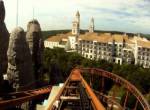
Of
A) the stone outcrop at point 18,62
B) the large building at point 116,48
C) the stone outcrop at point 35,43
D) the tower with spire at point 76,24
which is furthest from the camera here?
the tower with spire at point 76,24

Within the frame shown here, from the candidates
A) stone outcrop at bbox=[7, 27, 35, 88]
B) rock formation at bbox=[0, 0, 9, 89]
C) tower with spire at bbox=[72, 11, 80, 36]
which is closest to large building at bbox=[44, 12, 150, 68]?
tower with spire at bbox=[72, 11, 80, 36]

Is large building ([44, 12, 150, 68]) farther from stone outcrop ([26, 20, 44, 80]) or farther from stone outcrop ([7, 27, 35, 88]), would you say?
stone outcrop ([7, 27, 35, 88])

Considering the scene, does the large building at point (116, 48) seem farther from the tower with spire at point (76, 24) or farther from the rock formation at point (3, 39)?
the rock formation at point (3, 39)

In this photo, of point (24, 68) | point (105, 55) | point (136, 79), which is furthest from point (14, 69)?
point (105, 55)

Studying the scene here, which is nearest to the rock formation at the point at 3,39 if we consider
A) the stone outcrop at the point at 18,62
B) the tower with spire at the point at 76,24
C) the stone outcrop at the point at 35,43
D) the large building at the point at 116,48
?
the stone outcrop at the point at 35,43

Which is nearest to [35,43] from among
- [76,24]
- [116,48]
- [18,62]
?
[18,62]

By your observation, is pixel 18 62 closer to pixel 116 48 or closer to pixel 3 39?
pixel 3 39
